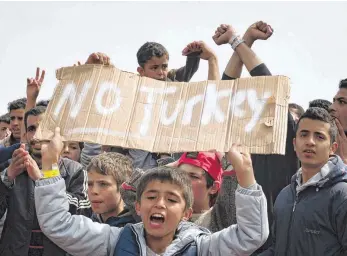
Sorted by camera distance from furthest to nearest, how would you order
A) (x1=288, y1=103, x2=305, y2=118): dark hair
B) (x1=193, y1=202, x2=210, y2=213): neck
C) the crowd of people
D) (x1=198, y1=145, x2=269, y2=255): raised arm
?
(x1=288, y1=103, x2=305, y2=118): dark hair
(x1=193, y1=202, x2=210, y2=213): neck
the crowd of people
(x1=198, y1=145, x2=269, y2=255): raised arm

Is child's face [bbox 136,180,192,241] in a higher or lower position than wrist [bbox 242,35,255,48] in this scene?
lower

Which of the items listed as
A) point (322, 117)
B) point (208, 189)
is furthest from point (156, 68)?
point (322, 117)

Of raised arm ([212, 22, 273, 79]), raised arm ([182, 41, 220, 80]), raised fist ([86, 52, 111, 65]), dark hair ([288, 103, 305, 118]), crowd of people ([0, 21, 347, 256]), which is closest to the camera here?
crowd of people ([0, 21, 347, 256])

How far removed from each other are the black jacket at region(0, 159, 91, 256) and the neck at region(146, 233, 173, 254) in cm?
151

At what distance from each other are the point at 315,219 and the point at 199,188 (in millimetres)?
845

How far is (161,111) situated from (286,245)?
1.22m

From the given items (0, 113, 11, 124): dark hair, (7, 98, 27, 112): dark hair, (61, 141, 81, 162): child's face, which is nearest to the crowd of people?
(61, 141, 81, 162): child's face

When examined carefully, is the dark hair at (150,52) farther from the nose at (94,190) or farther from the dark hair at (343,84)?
the nose at (94,190)

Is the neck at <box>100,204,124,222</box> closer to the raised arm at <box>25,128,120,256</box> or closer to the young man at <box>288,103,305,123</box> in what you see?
the raised arm at <box>25,128,120,256</box>

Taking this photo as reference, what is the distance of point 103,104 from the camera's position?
363 cm

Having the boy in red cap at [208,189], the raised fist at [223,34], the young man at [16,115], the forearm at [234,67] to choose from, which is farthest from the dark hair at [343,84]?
the young man at [16,115]

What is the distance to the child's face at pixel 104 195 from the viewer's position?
4228mm

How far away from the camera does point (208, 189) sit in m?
4.27

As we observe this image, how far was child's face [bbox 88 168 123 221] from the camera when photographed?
166 inches
